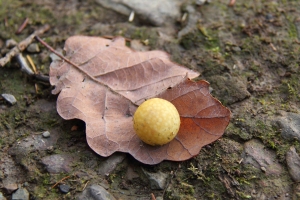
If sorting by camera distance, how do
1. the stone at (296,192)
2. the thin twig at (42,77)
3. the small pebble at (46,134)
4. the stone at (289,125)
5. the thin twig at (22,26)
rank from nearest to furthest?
the stone at (296,192)
the stone at (289,125)
the small pebble at (46,134)
the thin twig at (42,77)
the thin twig at (22,26)

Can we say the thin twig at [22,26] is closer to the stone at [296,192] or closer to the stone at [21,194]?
the stone at [21,194]

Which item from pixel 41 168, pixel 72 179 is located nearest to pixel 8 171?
pixel 41 168

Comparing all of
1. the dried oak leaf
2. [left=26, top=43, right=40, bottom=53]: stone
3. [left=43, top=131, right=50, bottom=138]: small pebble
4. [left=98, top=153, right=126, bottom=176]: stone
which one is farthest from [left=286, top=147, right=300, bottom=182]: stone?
[left=26, top=43, right=40, bottom=53]: stone

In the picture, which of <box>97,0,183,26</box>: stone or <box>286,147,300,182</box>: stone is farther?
<box>97,0,183,26</box>: stone

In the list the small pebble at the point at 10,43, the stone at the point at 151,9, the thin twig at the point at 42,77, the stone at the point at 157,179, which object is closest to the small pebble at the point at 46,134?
the thin twig at the point at 42,77

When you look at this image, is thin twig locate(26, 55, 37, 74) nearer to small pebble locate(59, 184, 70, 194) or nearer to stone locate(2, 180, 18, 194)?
stone locate(2, 180, 18, 194)

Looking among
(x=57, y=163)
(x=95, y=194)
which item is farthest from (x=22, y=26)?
(x=95, y=194)
